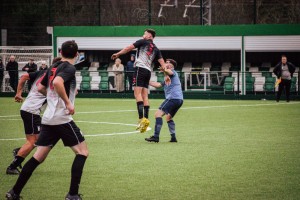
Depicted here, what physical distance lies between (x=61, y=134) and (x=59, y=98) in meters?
0.43

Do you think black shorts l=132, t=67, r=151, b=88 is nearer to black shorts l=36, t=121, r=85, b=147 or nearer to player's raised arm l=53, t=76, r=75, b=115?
black shorts l=36, t=121, r=85, b=147

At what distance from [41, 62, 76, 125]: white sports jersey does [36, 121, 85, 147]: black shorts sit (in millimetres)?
66

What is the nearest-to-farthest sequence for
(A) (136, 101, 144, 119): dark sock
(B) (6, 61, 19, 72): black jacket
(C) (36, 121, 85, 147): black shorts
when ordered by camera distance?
(C) (36, 121, 85, 147): black shorts → (A) (136, 101, 144, 119): dark sock → (B) (6, 61, 19, 72): black jacket

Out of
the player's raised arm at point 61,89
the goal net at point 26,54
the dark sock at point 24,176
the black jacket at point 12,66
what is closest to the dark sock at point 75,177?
the dark sock at point 24,176

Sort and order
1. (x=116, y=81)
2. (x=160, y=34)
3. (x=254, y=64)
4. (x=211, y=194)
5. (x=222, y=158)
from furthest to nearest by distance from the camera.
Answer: (x=254, y=64) → (x=160, y=34) → (x=116, y=81) → (x=222, y=158) → (x=211, y=194)

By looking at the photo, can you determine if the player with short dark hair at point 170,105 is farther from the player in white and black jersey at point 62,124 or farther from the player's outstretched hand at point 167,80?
the player in white and black jersey at point 62,124

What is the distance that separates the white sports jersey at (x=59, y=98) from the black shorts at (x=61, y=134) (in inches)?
2.6

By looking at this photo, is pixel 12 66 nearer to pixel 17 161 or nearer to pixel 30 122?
pixel 30 122

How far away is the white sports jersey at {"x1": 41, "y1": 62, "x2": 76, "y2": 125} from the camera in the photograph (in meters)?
8.46

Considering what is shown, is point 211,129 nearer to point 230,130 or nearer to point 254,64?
point 230,130

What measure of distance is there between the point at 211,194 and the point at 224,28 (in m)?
28.1

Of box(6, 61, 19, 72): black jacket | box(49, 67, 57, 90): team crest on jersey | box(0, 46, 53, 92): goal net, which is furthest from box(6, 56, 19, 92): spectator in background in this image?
box(49, 67, 57, 90): team crest on jersey

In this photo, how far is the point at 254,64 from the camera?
1594 inches

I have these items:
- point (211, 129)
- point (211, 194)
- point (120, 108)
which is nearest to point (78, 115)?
point (120, 108)
